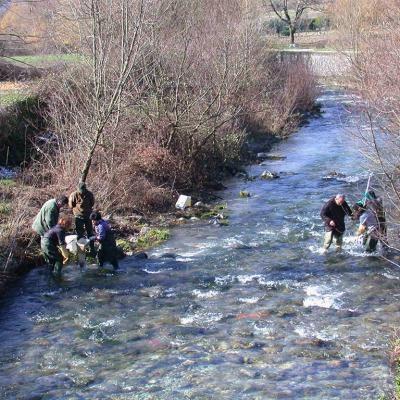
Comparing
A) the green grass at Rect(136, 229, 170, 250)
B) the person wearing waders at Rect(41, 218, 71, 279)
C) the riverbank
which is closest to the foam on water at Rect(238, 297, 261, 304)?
the riverbank

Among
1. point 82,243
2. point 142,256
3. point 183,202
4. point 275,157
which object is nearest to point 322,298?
point 142,256

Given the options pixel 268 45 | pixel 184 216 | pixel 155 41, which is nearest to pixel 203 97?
pixel 155 41

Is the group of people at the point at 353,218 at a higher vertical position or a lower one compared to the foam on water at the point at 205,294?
higher

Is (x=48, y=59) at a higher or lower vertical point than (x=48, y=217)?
higher

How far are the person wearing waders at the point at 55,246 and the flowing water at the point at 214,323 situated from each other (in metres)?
0.34

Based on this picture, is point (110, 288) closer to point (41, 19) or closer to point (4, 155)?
point (4, 155)

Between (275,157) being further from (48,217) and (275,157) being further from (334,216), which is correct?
(48,217)

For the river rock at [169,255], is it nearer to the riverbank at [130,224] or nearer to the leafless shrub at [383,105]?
the riverbank at [130,224]

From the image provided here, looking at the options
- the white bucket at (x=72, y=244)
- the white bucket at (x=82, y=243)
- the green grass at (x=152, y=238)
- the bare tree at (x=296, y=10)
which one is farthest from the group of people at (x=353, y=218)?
the bare tree at (x=296, y=10)

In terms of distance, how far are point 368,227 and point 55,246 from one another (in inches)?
280

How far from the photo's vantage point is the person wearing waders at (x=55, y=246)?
13.3m

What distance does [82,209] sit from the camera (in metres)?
14.8

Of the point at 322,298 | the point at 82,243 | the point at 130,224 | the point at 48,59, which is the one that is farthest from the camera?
the point at 48,59

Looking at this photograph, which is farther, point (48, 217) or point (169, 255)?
point (169, 255)
